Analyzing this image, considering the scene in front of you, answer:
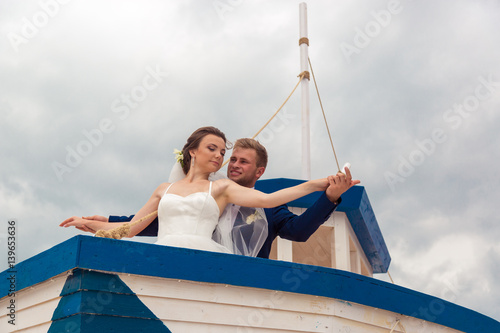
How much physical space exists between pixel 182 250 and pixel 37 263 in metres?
1.11

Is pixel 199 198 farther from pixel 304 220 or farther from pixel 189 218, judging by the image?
pixel 304 220

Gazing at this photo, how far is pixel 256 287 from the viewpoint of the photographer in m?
3.82

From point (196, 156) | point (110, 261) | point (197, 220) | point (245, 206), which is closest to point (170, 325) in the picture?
point (110, 261)

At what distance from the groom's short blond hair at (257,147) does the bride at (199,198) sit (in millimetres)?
236

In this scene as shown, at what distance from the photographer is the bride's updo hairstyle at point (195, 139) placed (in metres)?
4.89

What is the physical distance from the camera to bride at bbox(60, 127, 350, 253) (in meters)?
4.22

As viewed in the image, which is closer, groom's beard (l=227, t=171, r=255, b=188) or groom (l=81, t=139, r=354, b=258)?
groom (l=81, t=139, r=354, b=258)

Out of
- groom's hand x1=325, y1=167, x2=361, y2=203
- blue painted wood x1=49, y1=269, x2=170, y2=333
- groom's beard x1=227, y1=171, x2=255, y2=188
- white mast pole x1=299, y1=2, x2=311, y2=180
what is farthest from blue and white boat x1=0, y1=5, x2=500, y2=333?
white mast pole x1=299, y1=2, x2=311, y2=180

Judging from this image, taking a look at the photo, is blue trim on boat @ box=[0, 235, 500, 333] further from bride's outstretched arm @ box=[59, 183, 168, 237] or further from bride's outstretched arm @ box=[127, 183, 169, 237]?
bride's outstretched arm @ box=[127, 183, 169, 237]

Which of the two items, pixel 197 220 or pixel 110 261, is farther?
pixel 197 220

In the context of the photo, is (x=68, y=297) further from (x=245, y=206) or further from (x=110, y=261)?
(x=245, y=206)

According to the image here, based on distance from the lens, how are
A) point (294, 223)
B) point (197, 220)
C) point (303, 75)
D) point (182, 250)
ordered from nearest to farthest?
point (182, 250)
point (197, 220)
point (294, 223)
point (303, 75)

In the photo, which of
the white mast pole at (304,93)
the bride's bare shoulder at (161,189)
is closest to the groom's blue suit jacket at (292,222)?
the bride's bare shoulder at (161,189)

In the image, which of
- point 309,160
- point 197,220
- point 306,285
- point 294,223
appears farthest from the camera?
point 309,160
